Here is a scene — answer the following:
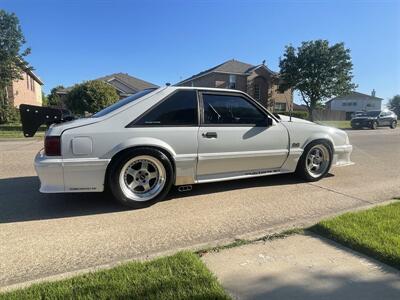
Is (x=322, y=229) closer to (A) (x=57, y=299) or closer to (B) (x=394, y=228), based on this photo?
(B) (x=394, y=228)

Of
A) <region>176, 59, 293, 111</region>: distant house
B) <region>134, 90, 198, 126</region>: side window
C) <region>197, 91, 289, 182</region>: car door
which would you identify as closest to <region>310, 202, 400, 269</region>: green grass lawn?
<region>197, 91, 289, 182</region>: car door

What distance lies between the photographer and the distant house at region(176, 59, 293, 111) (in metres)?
41.3

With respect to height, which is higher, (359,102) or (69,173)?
(359,102)

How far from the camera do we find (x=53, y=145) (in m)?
4.14

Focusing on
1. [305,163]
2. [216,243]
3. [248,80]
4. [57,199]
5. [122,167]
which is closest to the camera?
[216,243]

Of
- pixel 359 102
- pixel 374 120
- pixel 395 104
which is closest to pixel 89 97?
pixel 374 120

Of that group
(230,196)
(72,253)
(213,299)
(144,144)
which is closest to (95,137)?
(144,144)

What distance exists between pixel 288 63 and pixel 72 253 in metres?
42.6

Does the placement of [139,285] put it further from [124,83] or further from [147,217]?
[124,83]

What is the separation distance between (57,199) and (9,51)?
2554 centimetres

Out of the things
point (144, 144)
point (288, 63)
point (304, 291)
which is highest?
point (288, 63)

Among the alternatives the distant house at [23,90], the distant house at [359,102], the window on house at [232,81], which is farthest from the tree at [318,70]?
the distant house at [359,102]

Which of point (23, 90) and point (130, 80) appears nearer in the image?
point (23, 90)

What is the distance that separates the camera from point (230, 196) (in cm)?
510
